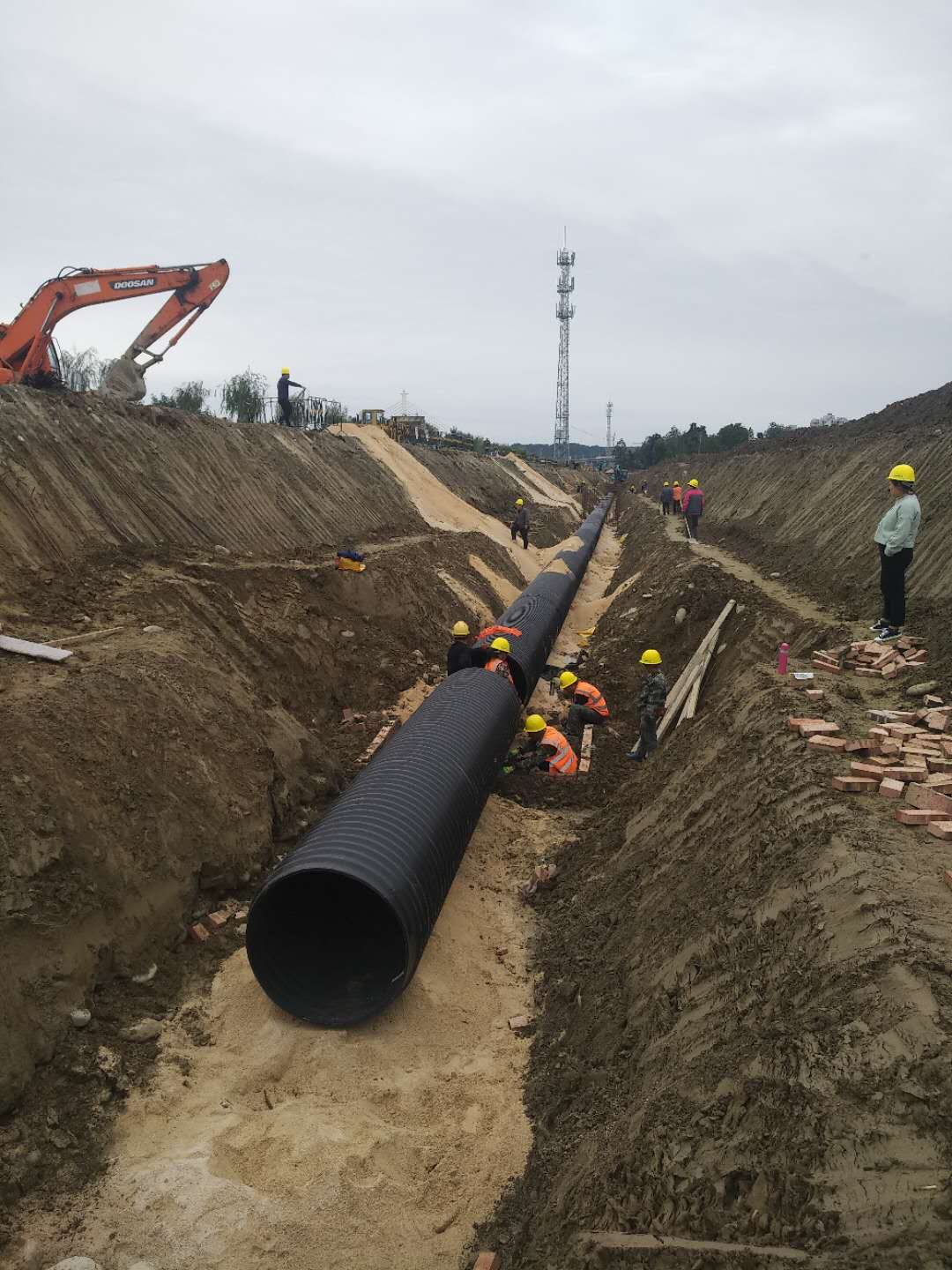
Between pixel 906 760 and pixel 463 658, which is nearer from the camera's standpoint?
pixel 906 760

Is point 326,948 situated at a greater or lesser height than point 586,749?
lesser

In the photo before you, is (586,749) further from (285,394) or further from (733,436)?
(733,436)

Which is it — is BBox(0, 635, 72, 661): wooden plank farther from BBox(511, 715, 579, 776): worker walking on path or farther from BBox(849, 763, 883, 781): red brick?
BBox(849, 763, 883, 781): red brick

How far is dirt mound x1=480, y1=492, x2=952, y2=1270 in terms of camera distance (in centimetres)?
295

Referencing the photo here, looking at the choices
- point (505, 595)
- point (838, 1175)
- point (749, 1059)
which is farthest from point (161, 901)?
point (505, 595)

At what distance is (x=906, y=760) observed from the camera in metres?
5.82

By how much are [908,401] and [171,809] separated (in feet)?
117

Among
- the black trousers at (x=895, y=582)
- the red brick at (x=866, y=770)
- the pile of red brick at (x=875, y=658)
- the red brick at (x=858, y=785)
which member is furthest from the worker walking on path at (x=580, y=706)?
the red brick at (x=858, y=785)

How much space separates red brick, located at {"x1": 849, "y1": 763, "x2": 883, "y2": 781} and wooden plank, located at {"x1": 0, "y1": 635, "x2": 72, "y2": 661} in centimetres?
729

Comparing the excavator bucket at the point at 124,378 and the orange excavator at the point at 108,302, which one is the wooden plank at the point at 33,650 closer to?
the orange excavator at the point at 108,302

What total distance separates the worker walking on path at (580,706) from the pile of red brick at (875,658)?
141 inches

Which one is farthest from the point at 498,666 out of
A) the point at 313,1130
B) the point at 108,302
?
the point at 108,302

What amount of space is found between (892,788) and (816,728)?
3.40 feet

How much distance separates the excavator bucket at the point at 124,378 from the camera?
744 inches
